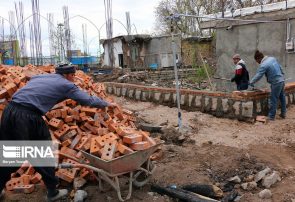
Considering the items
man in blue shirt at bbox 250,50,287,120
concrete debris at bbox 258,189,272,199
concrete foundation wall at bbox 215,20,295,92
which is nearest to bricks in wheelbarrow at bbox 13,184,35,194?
concrete debris at bbox 258,189,272,199

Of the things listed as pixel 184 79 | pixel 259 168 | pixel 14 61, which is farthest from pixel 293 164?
pixel 14 61

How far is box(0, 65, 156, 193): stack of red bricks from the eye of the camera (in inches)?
156

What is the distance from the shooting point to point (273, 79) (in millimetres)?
7320

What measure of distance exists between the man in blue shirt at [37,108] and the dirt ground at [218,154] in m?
0.50

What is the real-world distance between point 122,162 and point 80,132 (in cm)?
162

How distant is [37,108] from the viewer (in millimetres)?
3844

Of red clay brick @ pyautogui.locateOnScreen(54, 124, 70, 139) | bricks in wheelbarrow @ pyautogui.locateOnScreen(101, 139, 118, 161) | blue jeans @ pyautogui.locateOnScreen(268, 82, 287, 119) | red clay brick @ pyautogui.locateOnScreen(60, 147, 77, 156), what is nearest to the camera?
bricks in wheelbarrow @ pyautogui.locateOnScreen(101, 139, 118, 161)

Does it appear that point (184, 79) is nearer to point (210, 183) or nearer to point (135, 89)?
point (135, 89)

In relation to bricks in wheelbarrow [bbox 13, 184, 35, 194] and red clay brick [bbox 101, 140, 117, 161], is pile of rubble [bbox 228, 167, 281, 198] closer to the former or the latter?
red clay brick [bbox 101, 140, 117, 161]

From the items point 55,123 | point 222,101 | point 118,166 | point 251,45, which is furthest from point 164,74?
point 118,166

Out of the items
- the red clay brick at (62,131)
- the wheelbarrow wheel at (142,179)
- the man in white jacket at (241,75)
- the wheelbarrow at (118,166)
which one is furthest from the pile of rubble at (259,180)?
the man in white jacket at (241,75)

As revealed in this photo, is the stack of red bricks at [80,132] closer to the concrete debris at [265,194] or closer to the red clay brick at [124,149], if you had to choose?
the red clay brick at [124,149]

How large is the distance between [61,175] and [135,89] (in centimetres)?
608

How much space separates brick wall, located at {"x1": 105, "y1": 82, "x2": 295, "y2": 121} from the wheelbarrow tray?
401 centimetres
